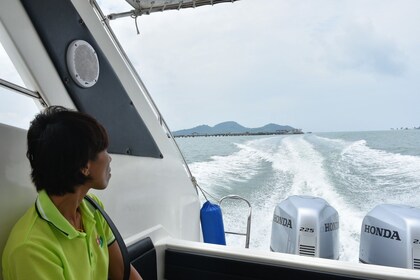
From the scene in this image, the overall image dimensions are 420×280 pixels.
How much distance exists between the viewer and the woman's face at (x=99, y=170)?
76 centimetres

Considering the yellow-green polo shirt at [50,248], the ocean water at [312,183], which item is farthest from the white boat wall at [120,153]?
the ocean water at [312,183]

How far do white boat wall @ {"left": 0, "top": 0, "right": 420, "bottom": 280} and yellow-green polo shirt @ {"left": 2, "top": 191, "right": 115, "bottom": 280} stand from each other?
6.2 inches

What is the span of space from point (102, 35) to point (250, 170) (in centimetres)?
543

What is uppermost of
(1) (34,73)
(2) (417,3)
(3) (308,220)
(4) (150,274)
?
(2) (417,3)

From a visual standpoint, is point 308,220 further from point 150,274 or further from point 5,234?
point 5,234

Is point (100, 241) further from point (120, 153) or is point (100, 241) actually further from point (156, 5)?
point (156, 5)

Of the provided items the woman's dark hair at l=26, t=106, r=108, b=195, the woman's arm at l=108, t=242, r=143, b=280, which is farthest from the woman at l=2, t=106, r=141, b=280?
the woman's arm at l=108, t=242, r=143, b=280

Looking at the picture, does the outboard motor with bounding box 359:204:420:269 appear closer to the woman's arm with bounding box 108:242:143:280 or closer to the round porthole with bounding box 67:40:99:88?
the woman's arm with bounding box 108:242:143:280

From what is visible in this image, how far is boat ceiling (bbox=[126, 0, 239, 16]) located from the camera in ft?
6.86

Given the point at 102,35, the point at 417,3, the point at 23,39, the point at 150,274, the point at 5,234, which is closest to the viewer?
the point at 5,234

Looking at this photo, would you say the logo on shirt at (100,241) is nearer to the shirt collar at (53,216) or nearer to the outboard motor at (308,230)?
the shirt collar at (53,216)

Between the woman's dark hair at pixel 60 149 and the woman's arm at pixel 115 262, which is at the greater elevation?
the woman's dark hair at pixel 60 149

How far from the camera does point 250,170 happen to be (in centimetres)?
654

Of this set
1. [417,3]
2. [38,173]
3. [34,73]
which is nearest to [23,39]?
[34,73]
